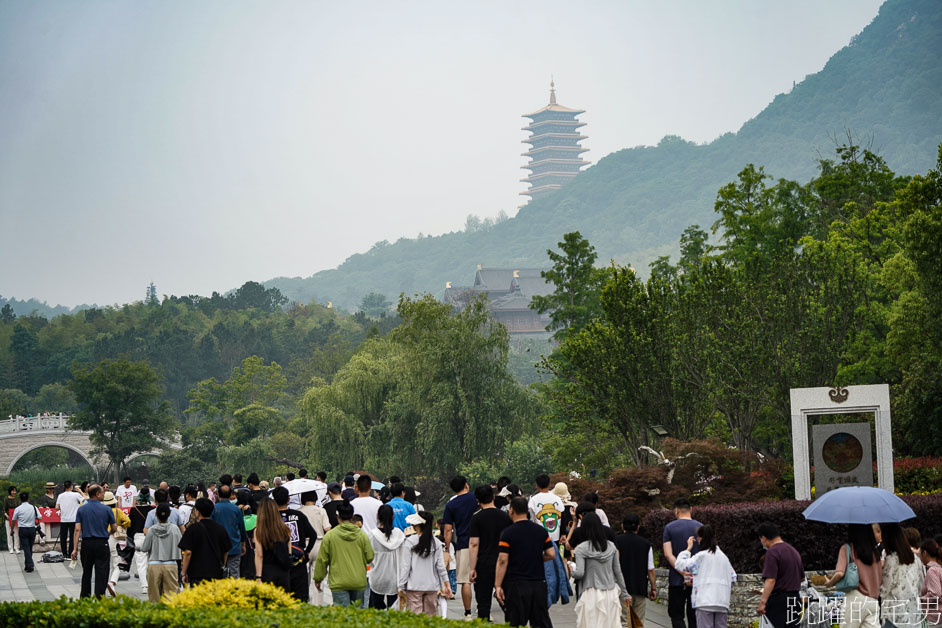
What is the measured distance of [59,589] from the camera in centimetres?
1406

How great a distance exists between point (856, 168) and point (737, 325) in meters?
12.1

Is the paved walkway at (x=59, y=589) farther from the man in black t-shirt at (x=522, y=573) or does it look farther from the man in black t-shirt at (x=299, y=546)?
the man in black t-shirt at (x=522, y=573)

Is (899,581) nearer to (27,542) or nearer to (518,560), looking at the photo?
(518,560)

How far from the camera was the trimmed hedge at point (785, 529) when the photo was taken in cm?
1160

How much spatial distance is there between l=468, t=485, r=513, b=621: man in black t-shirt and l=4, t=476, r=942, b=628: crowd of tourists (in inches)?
0.4

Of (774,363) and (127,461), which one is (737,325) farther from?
(127,461)

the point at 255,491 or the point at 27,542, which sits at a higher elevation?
the point at 255,491

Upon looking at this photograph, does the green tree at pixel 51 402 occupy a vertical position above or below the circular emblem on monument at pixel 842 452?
below

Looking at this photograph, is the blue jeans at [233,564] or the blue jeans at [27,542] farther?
the blue jeans at [27,542]


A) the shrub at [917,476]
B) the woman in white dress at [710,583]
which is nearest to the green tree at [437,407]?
the shrub at [917,476]

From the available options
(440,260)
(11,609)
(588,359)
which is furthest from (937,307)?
(440,260)

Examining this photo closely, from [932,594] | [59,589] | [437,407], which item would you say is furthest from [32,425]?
[932,594]

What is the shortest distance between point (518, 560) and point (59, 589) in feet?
27.6

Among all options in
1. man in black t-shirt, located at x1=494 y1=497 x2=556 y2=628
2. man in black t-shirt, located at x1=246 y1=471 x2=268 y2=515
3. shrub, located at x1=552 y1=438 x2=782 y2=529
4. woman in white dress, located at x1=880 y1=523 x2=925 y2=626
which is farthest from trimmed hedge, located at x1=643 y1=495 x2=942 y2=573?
man in black t-shirt, located at x1=246 y1=471 x2=268 y2=515
